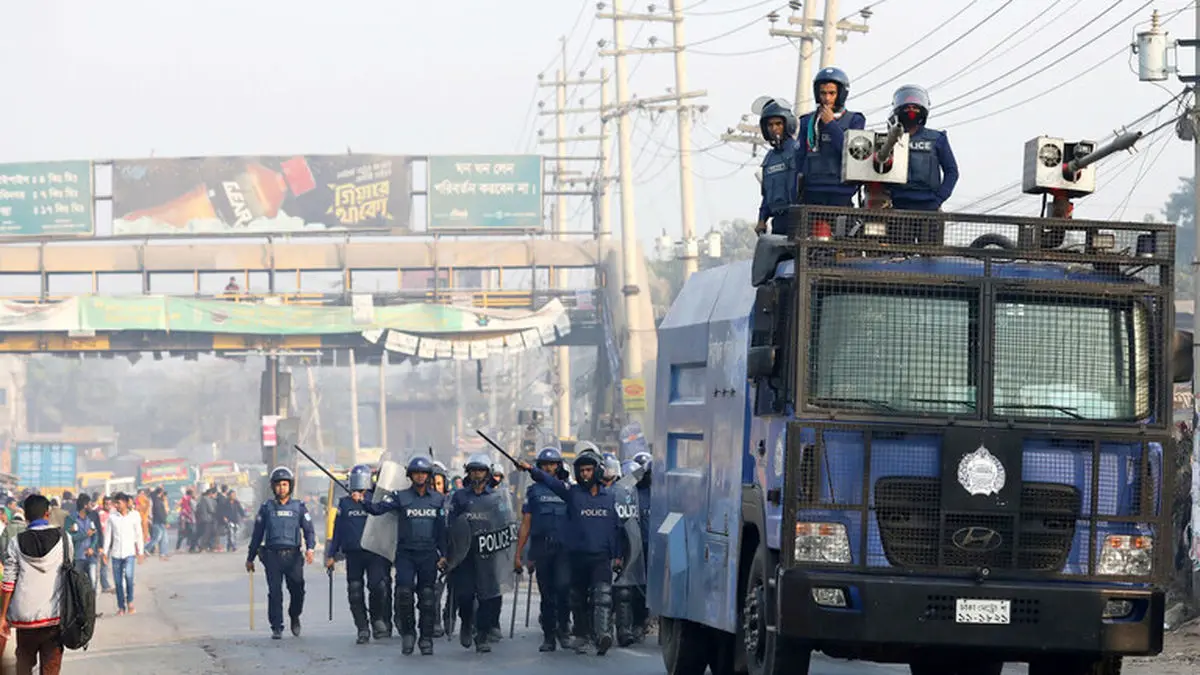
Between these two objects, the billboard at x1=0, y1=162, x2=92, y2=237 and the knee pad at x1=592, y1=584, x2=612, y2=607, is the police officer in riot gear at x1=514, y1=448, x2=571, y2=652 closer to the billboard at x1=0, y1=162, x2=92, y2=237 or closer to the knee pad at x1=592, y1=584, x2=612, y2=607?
the knee pad at x1=592, y1=584, x2=612, y2=607

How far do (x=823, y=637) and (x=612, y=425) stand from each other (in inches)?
1614

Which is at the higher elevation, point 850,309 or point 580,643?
point 850,309

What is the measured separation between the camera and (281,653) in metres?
19.2

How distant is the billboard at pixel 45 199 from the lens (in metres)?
72.9

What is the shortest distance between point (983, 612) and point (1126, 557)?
0.81 m

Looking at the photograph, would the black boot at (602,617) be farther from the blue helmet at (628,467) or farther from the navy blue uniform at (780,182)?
the navy blue uniform at (780,182)

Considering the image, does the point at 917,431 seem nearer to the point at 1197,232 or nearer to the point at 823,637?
the point at 823,637

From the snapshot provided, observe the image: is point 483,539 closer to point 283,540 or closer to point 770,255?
point 283,540

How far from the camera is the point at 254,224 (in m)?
73.4

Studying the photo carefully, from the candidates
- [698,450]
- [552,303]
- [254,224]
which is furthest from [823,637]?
[254,224]

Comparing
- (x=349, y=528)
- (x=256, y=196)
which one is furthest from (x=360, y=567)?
(x=256, y=196)

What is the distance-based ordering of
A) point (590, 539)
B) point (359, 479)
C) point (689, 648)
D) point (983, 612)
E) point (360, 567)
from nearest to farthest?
point (983, 612) < point (689, 648) < point (590, 539) < point (360, 567) < point (359, 479)

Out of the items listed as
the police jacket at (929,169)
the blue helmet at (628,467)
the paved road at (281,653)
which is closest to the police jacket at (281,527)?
the paved road at (281,653)

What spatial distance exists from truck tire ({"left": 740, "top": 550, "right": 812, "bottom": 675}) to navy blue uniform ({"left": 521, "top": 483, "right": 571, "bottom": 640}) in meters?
7.58
